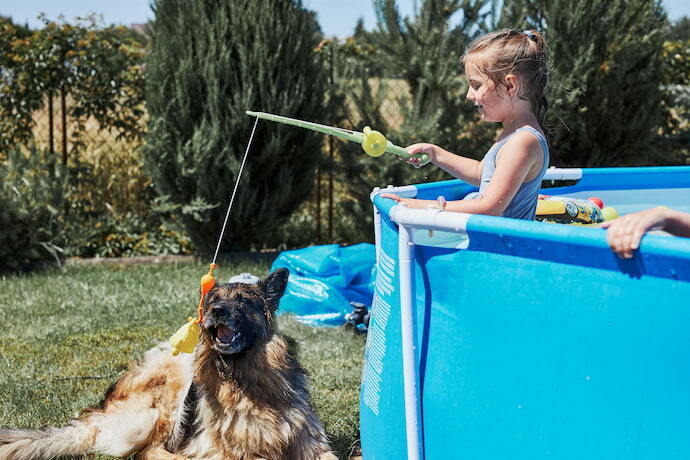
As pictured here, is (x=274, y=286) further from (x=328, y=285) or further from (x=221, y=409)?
(x=328, y=285)

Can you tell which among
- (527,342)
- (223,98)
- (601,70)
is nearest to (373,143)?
(527,342)

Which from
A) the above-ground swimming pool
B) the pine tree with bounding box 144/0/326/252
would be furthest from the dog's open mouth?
the pine tree with bounding box 144/0/326/252

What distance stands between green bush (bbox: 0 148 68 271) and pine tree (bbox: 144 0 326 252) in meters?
1.20

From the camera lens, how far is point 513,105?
3049 millimetres

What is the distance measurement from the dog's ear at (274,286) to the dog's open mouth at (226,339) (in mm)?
Answer: 293

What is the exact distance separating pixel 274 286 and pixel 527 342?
1660 millimetres

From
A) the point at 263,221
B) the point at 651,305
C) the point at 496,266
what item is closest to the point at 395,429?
the point at 496,266

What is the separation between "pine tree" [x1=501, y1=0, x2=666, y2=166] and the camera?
8.34 m

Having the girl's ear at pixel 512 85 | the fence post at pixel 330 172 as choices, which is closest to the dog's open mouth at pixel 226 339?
the girl's ear at pixel 512 85

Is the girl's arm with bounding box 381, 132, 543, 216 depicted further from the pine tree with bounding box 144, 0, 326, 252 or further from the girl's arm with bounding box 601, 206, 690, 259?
the pine tree with bounding box 144, 0, 326, 252

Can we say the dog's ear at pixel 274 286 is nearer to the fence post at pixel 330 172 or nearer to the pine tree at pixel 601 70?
the fence post at pixel 330 172

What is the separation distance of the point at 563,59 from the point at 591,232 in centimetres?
712

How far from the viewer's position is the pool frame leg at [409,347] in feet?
7.64

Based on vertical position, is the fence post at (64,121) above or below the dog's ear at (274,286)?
above
